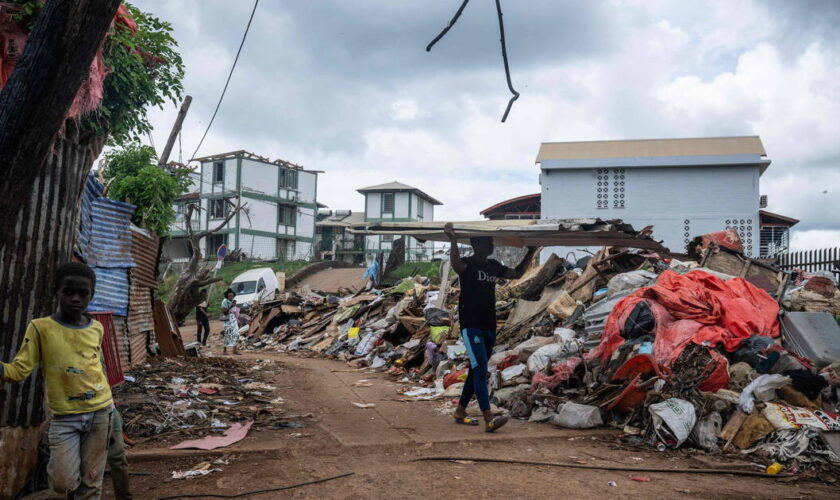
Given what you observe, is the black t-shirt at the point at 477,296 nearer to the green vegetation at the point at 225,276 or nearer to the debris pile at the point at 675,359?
the debris pile at the point at 675,359

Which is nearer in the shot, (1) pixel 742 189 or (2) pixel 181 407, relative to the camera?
(2) pixel 181 407

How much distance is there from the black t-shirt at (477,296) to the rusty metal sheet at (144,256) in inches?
190

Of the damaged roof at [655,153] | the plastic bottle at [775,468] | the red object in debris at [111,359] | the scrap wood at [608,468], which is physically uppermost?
the damaged roof at [655,153]

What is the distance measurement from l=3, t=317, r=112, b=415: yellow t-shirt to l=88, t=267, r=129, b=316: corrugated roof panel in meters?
4.25

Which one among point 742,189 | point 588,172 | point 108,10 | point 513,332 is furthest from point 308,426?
point 742,189

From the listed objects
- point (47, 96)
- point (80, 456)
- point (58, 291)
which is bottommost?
point (80, 456)

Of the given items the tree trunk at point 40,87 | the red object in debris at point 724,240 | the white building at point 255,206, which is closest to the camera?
the tree trunk at point 40,87

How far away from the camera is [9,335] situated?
11.6 feet

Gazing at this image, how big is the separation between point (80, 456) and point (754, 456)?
4.73 metres

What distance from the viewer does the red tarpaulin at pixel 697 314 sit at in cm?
632

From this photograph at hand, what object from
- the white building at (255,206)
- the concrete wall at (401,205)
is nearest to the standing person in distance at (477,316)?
the white building at (255,206)

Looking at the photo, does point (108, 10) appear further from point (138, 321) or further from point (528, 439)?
point (138, 321)

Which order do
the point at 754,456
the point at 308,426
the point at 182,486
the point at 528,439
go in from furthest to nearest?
the point at 308,426, the point at 528,439, the point at 754,456, the point at 182,486

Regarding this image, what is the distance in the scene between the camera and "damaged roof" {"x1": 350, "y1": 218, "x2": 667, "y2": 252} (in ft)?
20.3
